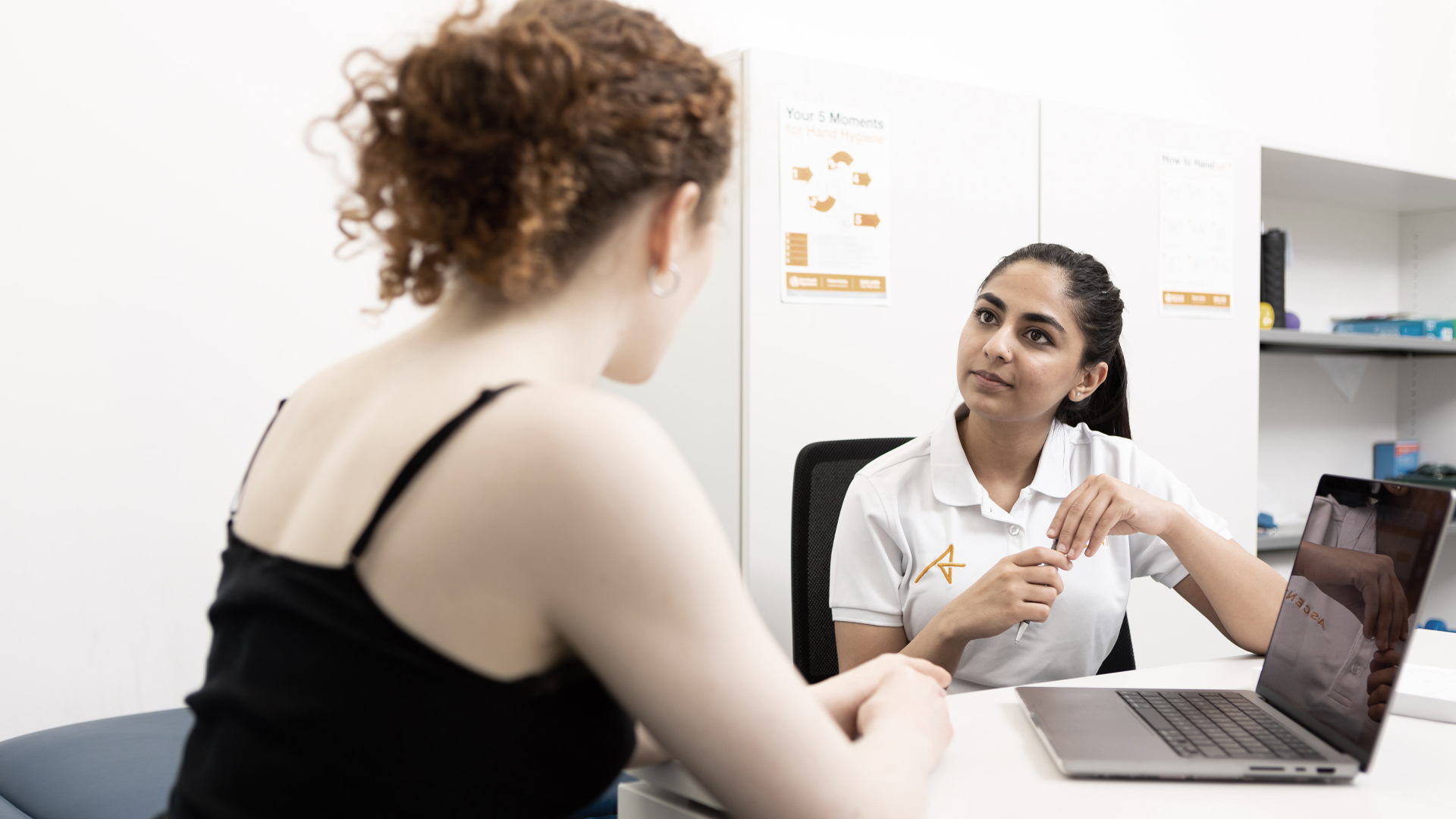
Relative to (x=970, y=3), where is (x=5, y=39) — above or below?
below

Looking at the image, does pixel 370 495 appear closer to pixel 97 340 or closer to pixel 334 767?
pixel 334 767

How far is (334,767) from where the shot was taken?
0.61 meters

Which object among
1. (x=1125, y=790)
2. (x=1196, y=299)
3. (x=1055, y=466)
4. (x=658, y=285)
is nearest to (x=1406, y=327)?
(x=1196, y=299)

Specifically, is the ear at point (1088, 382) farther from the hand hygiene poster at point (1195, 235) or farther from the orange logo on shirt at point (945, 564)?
the hand hygiene poster at point (1195, 235)

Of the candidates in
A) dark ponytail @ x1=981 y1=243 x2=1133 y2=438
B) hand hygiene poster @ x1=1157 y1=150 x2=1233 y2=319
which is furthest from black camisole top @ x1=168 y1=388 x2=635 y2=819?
hand hygiene poster @ x1=1157 y1=150 x2=1233 y2=319

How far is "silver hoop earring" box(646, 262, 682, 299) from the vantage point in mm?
725

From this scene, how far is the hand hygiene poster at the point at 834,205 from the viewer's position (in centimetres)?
203

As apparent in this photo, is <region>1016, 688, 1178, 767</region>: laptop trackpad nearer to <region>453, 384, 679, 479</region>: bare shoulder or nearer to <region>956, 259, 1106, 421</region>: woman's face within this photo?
<region>453, 384, 679, 479</region>: bare shoulder

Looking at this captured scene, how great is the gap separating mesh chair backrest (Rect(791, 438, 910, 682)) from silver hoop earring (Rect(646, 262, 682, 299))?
0.95 metres

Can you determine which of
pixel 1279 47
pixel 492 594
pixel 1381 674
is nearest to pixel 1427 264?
pixel 1279 47

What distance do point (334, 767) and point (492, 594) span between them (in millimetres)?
133

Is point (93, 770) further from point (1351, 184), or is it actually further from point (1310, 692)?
point (1351, 184)

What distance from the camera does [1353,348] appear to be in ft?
11.6

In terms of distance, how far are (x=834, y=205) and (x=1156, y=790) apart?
1.44 meters
